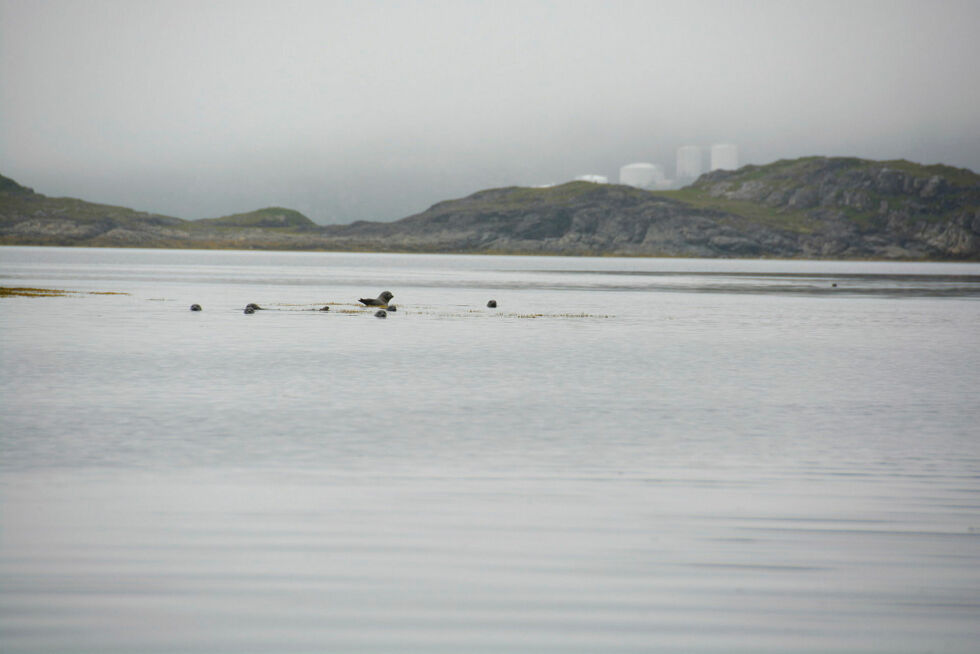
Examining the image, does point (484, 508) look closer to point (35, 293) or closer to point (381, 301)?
point (381, 301)

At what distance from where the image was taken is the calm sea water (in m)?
7.85

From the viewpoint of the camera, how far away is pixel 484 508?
11.6 metres

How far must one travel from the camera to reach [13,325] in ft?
138

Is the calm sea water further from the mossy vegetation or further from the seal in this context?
the mossy vegetation

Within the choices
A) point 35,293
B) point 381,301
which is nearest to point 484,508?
point 381,301

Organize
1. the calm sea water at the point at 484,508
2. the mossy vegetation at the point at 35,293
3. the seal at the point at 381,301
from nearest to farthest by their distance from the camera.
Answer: the calm sea water at the point at 484,508 → the seal at the point at 381,301 → the mossy vegetation at the point at 35,293

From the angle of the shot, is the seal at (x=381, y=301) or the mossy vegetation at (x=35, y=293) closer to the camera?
the seal at (x=381, y=301)

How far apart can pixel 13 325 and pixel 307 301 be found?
89.1 feet

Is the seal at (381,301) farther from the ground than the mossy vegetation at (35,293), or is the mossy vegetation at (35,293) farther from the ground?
the seal at (381,301)

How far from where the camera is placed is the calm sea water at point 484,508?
7852 millimetres

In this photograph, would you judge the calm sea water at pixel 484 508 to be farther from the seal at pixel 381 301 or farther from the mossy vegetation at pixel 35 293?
the mossy vegetation at pixel 35 293

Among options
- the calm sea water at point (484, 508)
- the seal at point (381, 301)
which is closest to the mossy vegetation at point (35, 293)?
the seal at point (381, 301)

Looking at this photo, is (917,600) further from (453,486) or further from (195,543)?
(195,543)

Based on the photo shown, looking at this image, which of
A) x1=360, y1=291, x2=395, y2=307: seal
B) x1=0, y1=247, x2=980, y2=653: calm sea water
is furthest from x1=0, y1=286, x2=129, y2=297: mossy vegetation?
x1=0, y1=247, x2=980, y2=653: calm sea water
